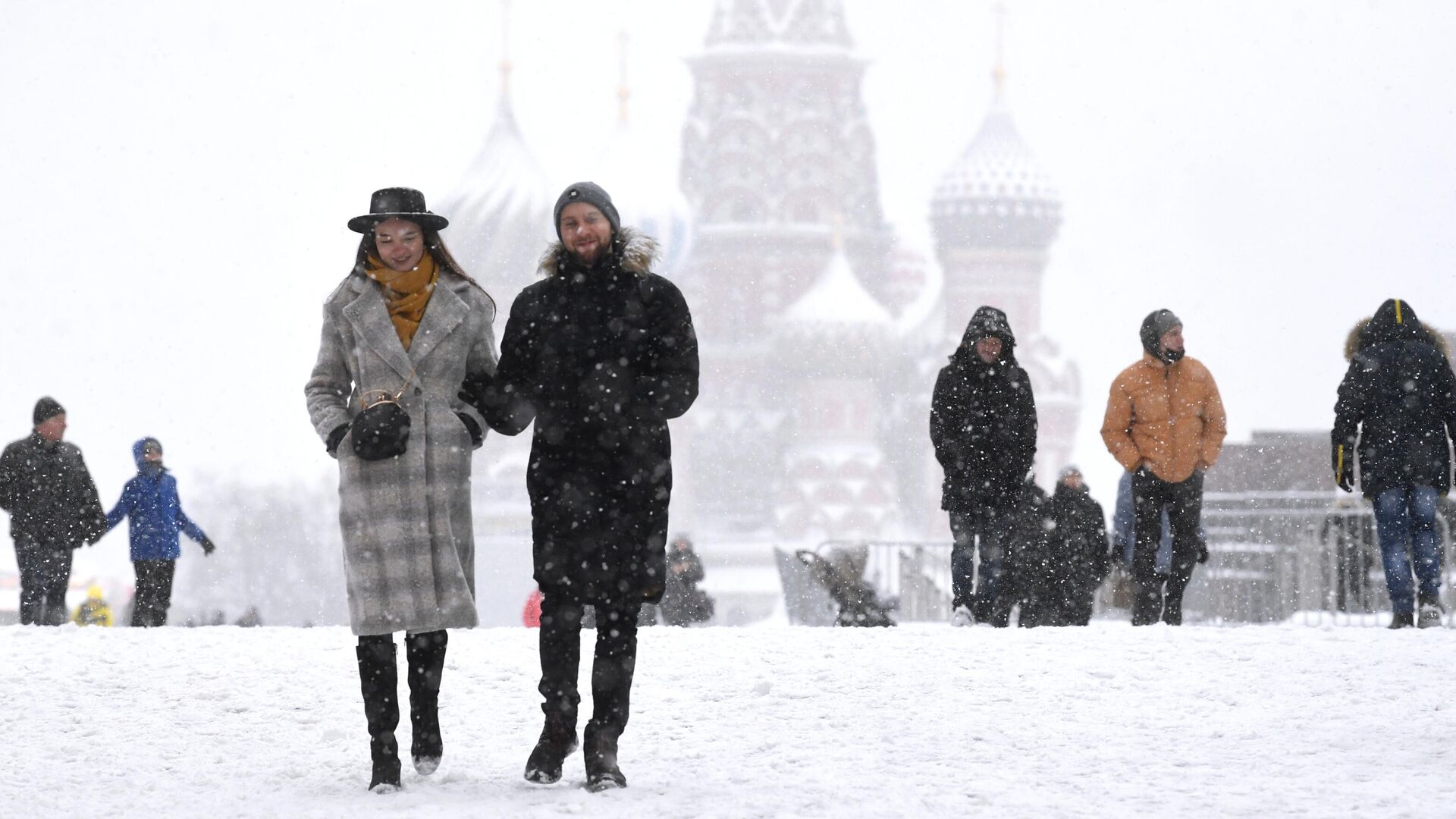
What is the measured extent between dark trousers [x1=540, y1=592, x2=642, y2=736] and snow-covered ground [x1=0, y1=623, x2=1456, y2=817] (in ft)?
0.62

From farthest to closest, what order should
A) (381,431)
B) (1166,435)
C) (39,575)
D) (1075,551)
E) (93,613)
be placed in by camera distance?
(93,613) → (1075,551) → (39,575) → (1166,435) → (381,431)

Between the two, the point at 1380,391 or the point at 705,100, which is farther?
the point at 705,100

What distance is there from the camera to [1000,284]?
264 feet

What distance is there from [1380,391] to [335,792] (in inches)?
223

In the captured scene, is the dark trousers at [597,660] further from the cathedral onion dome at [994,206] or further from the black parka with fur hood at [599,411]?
the cathedral onion dome at [994,206]

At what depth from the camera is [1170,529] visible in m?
9.42

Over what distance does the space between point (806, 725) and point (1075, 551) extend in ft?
17.3

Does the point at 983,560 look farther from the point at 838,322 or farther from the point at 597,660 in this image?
the point at 838,322

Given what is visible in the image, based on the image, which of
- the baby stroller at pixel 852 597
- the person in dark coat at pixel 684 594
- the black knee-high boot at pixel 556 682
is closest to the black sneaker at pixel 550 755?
the black knee-high boot at pixel 556 682

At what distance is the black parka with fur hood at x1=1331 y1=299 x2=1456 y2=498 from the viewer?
31.1ft

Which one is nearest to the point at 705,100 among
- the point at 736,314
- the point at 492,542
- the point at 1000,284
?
the point at 736,314

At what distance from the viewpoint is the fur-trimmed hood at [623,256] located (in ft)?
17.4

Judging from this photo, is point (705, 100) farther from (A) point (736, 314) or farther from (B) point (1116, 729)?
(B) point (1116, 729)

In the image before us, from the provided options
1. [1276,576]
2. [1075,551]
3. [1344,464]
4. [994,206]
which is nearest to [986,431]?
[1344,464]
